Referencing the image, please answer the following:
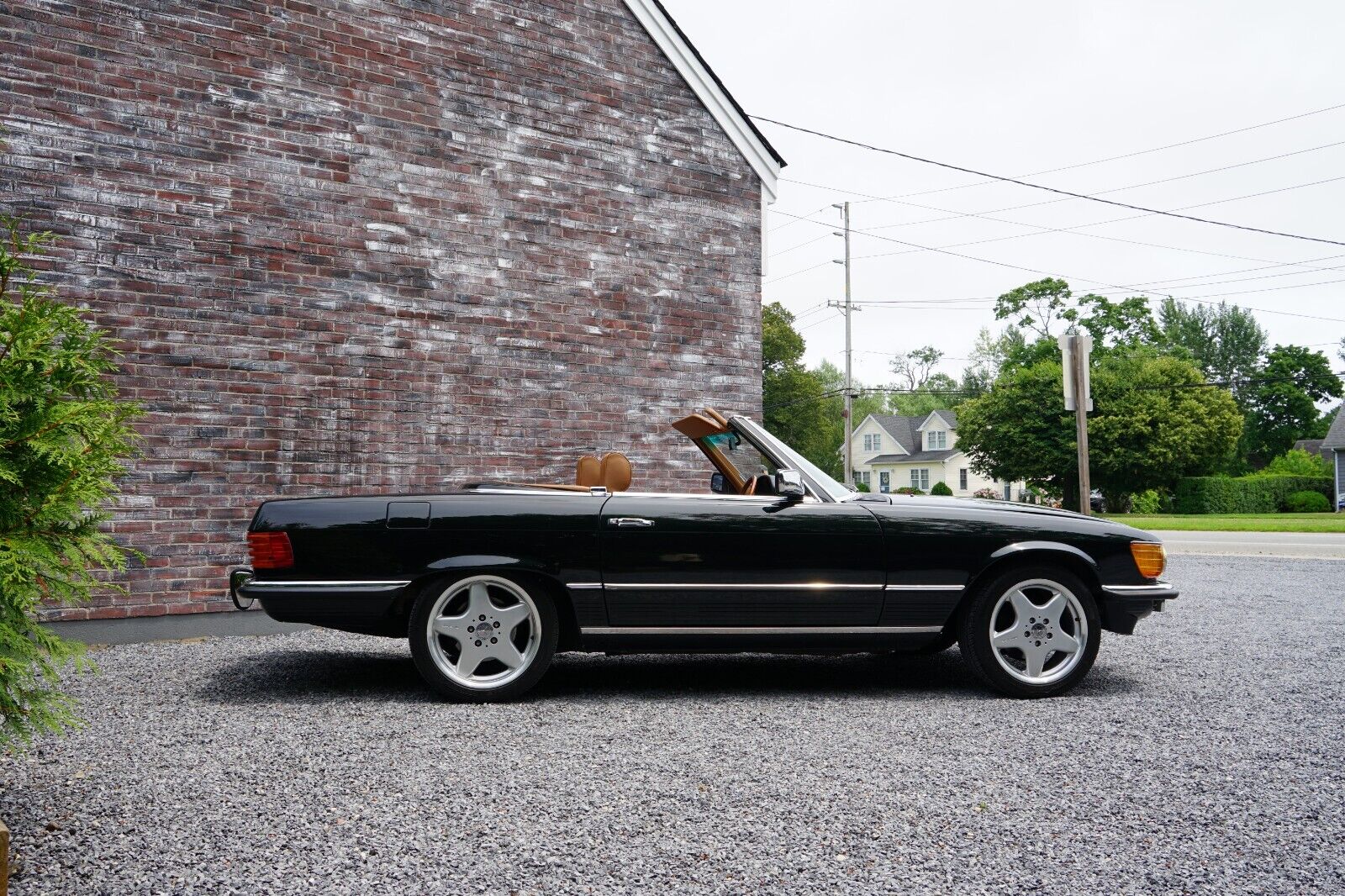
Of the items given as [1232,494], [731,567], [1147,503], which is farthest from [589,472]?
[1232,494]

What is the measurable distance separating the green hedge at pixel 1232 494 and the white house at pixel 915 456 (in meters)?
21.0

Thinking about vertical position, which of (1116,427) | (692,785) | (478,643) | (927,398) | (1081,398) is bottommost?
(692,785)

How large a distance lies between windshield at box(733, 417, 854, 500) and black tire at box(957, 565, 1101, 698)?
34.1 inches

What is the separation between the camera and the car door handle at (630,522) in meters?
5.12

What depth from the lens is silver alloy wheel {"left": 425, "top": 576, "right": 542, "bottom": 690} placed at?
5.07 metres

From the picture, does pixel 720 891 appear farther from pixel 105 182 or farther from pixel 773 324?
pixel 773 324

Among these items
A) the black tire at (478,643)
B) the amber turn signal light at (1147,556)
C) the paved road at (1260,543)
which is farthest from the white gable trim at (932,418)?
the black tire at (478,643)

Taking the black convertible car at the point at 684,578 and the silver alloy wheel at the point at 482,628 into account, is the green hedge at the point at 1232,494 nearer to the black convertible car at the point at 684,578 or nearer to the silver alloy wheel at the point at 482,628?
the black convertible car at the point at 684,578

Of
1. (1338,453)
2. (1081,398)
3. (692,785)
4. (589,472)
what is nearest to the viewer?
(692,785)

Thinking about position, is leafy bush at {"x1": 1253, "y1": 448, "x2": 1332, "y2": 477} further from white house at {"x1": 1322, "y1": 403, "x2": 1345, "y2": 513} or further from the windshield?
the windshield

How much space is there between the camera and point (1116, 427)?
44781mm

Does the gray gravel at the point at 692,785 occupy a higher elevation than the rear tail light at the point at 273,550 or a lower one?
lower

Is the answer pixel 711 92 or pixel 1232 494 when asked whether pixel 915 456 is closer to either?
pixel 1232 494

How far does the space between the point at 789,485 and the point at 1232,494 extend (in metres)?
43.3
